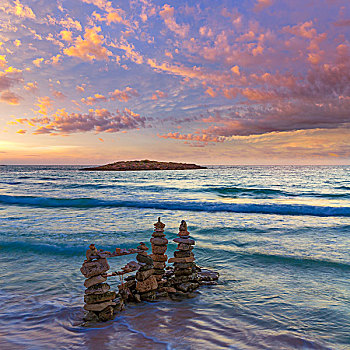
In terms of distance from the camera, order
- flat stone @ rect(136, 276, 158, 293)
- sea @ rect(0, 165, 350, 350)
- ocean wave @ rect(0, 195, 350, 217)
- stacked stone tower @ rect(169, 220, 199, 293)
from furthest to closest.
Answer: ocean wave @ rect(0, 195, 350, 217)
stacked stone tower @ rect(169, 220, 199, 293)
flat stone @ rect(136, 276, 158, 293)
sea @ rect(0, 165, 350, 350)

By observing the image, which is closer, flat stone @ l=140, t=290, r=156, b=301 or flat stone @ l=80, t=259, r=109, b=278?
flat stone @ l=80, t=259, r=109, b=278

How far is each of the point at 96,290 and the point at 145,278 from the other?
154cm

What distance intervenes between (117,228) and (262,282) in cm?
1221

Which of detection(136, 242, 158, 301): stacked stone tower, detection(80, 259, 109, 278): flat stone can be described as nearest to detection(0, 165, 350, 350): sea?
detection(136, 242, 158, 301): stacked stone tower

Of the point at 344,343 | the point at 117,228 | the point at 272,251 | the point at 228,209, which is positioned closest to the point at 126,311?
the point at 344,343

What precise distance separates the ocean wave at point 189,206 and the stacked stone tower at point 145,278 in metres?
22.3

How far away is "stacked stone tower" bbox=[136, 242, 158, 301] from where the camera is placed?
7.54 meters

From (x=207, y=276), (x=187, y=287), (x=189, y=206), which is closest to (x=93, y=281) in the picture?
(x=187, y=287)

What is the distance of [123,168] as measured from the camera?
566 ft

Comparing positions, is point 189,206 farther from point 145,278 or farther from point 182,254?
point 145,278

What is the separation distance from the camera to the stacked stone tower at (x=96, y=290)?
6492 mm

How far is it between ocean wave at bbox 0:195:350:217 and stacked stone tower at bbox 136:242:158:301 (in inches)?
876

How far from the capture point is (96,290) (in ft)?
21.3

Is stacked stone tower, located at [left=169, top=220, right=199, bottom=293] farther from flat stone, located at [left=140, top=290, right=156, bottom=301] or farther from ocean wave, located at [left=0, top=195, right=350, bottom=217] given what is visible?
ocean wave, located at [left=0, top=195, right=350, bottom=217]
